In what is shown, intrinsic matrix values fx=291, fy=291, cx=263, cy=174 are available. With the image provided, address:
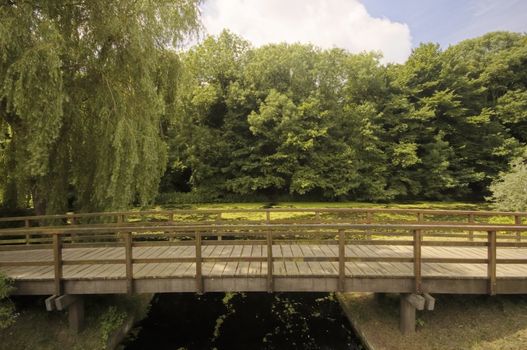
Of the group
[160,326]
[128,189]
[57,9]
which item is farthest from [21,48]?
[160,326]

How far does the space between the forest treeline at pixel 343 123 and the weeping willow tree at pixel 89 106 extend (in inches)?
613

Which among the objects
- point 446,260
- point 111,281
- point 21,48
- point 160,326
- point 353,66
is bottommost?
point 160,326

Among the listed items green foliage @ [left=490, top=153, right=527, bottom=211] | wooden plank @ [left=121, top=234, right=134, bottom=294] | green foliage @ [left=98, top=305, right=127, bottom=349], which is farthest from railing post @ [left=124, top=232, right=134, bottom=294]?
green foliage @ [left=490, top=153, right=527, bottom=211]

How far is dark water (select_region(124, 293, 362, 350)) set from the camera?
5.75 metres

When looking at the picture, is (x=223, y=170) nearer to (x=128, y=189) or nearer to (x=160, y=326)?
(x=128, y=189)

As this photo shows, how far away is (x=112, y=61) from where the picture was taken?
25.8ft

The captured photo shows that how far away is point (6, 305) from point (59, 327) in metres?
0.98

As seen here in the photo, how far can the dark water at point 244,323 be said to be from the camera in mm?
5754

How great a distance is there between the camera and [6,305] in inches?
206

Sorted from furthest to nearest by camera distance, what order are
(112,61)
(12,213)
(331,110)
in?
(331,110) < (12,213) < (112,61)

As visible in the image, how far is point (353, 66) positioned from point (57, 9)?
25.1m

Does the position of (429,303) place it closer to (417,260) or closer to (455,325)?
(417,260)

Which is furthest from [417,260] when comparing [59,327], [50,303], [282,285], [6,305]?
[6,305]

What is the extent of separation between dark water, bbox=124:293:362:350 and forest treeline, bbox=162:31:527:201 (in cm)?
1589
